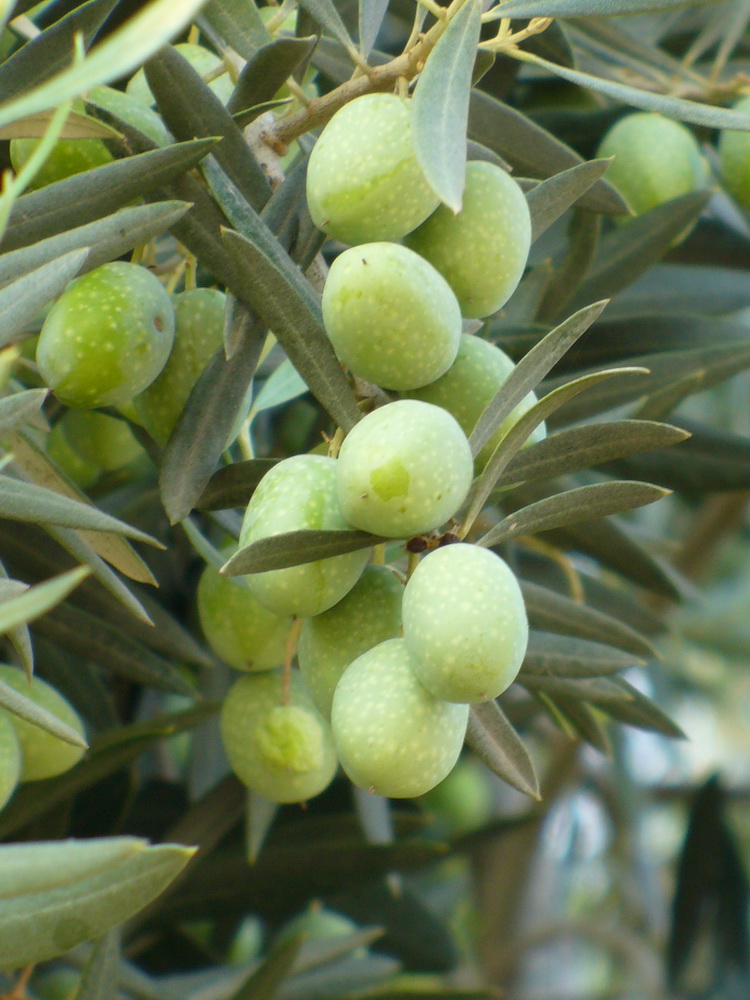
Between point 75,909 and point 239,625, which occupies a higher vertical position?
point 75,909

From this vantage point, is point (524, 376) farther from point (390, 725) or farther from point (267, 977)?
point (267, 977)

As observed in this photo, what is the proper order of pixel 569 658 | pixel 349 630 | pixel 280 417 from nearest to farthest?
1. pixel 349 630
2. pixel 569 658
3. pixel 280 417

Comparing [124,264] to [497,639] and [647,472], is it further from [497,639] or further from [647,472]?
[647,472]

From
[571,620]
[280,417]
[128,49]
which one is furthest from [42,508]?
[280,417]

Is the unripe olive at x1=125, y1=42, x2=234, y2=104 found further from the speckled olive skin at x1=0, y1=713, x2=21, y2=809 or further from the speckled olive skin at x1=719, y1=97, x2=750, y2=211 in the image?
the speckled olive skin at x1=719, y1=97, x2=750, y2=211

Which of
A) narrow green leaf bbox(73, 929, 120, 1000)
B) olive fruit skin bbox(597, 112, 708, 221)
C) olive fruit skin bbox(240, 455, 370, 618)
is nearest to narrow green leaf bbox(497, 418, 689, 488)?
olive fruit skin bbox(240, 455, 370, 618)

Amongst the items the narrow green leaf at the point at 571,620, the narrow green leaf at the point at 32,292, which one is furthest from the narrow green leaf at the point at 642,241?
the narrow green leaf at the point at 32,292

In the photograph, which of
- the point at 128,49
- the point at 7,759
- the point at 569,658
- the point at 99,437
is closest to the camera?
the point at 128,49

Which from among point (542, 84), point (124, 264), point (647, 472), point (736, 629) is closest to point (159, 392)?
point (124, 264)
